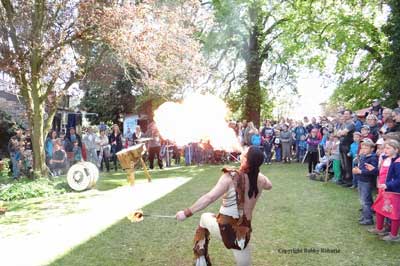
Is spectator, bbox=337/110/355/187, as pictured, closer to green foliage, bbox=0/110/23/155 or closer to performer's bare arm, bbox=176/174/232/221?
performer's bare arm, bbox=176/174/232/221

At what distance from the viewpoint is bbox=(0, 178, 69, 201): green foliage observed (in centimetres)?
1020

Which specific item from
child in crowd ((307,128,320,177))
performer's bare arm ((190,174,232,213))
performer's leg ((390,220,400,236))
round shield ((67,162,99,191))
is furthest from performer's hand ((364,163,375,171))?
round shield ((67,162,99,191))

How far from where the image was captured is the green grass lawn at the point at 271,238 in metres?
5.29

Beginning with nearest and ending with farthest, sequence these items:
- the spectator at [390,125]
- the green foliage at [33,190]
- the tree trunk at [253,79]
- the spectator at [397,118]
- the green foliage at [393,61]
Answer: the spectator at [397,118], the spectator at [390,125], the green foliage at [33,190], the green foliage at [393,61], the tree trunk at [253,79]

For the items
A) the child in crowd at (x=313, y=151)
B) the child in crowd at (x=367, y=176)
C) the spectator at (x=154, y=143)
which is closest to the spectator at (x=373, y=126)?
the child in crowd at (x=367, y=176)

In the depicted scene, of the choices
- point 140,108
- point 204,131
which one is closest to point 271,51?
point 140,108

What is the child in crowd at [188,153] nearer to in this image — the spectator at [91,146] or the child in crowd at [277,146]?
the child in crowd at [277,146]

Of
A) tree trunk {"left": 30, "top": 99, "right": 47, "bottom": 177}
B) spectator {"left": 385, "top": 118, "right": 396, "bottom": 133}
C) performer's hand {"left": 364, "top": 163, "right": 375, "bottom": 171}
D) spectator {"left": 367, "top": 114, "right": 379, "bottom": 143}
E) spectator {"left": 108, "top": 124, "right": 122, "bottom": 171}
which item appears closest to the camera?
performer's hand {"left": 364, "top": 163, "right": 375, "bottom": 171}

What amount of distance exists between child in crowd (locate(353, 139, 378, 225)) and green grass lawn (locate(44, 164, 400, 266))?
0.90 ft

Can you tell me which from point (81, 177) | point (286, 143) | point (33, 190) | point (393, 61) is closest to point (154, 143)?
point (81, 177)

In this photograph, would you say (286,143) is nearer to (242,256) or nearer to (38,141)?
(38,141)

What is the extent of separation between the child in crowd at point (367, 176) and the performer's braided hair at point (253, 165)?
332cm

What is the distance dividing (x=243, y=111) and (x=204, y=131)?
53.9 feet

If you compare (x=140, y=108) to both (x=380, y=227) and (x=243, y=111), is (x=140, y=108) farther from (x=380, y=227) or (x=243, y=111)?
(x=380, y=227)
